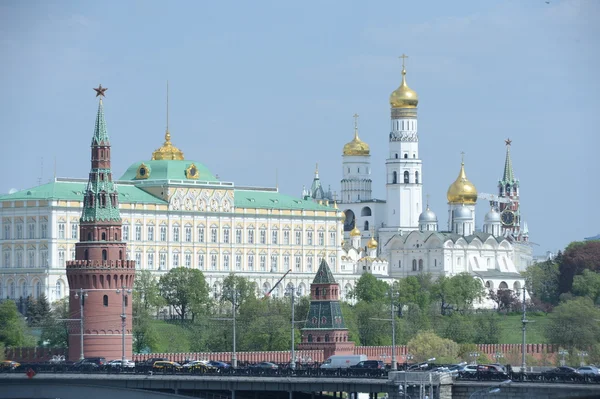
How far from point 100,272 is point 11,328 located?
15191 mm

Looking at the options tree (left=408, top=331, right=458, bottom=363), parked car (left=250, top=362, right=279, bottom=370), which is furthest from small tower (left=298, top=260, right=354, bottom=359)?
parked car (left=250, top=362, right=279, bottom=370)

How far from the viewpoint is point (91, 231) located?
176000 mm

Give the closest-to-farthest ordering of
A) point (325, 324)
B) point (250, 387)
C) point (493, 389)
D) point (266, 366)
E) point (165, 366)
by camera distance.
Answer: point (493, 389), point (250, 387), point (165, 366), point (266, 366), point (325, 324)

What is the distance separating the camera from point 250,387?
127 m

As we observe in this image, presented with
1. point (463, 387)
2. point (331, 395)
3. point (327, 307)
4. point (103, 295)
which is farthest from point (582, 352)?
point (463, 387)

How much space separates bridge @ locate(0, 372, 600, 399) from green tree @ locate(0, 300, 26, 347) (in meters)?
46.0

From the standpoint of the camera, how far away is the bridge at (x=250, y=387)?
385 ft

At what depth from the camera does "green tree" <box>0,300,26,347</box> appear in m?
183

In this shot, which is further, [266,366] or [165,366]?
[266,366]

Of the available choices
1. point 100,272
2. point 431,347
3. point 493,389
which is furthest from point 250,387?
point 431,347

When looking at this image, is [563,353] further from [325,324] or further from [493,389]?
[493,389]

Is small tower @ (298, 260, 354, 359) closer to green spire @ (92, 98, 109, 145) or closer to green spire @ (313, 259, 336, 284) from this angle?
green spire @ (313, 259, 336, 284)

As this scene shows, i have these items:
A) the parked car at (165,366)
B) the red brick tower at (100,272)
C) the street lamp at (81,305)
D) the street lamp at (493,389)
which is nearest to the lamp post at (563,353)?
the red brick tower at (100,272)

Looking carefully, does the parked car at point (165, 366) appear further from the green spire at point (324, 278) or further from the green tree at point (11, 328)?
the green spire at point (324, 278)
